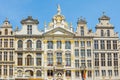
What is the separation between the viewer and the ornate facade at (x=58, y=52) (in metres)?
57.3

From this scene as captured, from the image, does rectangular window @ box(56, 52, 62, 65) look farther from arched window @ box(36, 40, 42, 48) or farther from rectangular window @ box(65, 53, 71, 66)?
arched window @ box(36, 40, 42, 48)

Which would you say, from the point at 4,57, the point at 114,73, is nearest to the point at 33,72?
the point at 4,57

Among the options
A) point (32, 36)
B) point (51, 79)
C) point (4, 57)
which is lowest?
point (51, 79)

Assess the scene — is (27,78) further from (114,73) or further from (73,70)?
(114,73)

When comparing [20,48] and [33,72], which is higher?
[20,48]

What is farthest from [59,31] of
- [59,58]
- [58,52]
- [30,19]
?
[30,19]

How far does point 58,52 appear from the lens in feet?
191

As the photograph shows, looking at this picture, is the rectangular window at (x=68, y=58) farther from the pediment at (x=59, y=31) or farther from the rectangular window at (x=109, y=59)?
the rectangular window at (x=109, y=59)

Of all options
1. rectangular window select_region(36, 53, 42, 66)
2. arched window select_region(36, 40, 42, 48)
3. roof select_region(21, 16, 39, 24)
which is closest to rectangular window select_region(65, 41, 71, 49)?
arched window select_region(36, 40, 42, 48)

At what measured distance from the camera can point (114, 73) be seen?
5841 cm

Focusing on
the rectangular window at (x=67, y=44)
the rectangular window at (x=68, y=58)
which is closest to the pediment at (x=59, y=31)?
the rectangular window at (x=67, y=44)

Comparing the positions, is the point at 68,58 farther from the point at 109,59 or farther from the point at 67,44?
the point at 109,59

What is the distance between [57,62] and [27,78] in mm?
5813

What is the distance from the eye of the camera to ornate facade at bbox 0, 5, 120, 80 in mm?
57344
